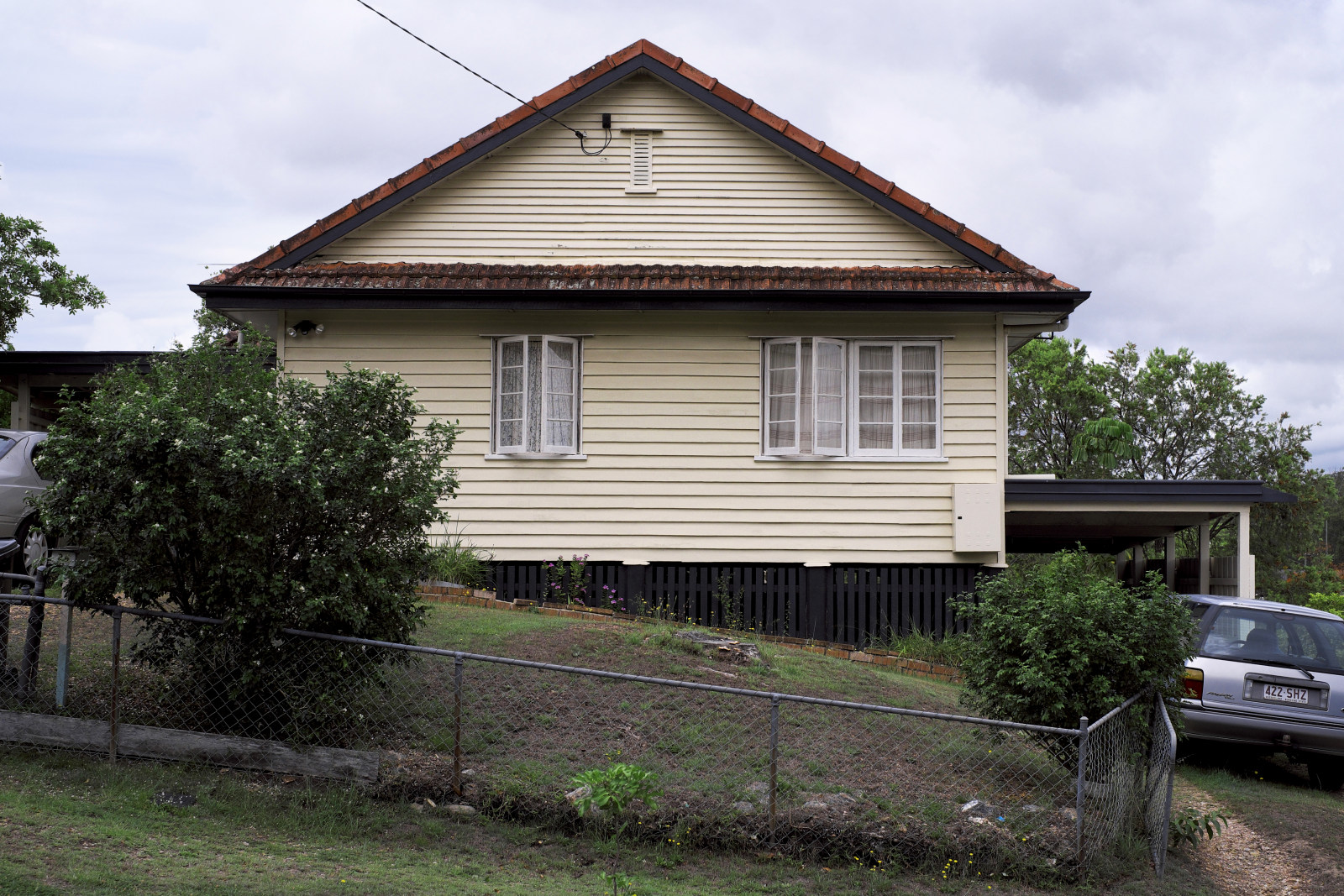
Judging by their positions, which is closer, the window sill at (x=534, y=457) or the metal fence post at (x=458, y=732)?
the metal fence post at (x=458, y=732)

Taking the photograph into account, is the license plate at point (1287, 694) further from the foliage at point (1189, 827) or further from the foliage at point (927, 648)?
the foliage at point (927, 648)

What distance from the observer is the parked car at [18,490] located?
1003 cm

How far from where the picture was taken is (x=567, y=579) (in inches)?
490

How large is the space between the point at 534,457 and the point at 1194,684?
730 cm

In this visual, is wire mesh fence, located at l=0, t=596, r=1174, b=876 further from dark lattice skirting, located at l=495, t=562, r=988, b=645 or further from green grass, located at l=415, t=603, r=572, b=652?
dark lattice skirting, located at l=495, t=562, r=988, b=645

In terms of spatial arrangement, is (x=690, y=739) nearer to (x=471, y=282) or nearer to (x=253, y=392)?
(x=253, y=392)

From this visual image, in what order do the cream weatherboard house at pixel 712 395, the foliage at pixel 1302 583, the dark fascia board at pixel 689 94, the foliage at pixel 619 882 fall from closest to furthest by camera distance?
the foliage at pixel 619 882, the cream weatherboard house at pixel 712 395, the dark fascia board at pixel 689 94, the foliage at pixel 1302 583

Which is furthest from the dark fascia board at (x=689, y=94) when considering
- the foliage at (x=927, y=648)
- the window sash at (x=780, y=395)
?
the foliage at (x=927, y=648)

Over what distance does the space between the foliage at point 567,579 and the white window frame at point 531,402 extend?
1243 mm

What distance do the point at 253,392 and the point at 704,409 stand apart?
267 inches

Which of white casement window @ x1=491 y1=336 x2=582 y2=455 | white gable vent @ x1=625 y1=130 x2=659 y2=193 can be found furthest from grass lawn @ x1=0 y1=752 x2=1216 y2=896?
white gable vent @ x1=625 y1=130 x2=659 y2=193

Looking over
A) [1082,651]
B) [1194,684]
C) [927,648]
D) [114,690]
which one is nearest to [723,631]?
[927,648]

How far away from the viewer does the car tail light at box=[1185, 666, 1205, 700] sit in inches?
342

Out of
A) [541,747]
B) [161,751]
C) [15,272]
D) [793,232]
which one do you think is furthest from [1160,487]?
[15,272]
